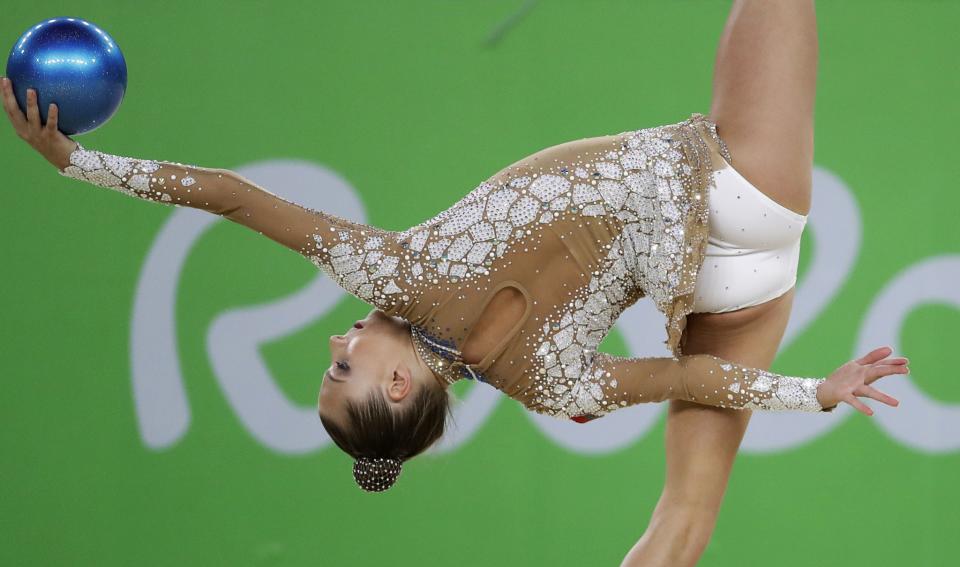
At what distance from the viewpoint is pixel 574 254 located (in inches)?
83.8

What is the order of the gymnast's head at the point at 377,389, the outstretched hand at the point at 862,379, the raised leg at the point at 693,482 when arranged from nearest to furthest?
1. the outstretched hand at the point at 862,379
2. the gymnast's head at the point at 377,389
3. the raised leg at the point at 693,482

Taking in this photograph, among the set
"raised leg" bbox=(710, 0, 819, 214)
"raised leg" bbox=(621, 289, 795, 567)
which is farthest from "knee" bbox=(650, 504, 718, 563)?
"raised leg" bbox=(710, 0, 819, 214)

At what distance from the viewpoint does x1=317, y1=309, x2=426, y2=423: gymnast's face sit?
2.20m

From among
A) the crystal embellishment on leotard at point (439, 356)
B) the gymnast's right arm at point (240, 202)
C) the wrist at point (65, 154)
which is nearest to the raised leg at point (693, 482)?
the crystal embellishment on leotard at point (439, 356)

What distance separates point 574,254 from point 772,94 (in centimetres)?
49

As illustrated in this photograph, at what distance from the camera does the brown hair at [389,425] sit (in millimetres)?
2201

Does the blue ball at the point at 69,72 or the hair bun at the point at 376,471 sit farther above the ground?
the blue ball at the point at 69,72

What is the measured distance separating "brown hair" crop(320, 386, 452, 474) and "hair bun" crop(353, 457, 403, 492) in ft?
0.04

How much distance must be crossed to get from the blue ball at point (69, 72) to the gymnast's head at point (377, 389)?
2.06 ft

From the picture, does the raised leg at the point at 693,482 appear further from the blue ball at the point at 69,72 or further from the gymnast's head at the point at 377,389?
the blue ball at the point at 69,72

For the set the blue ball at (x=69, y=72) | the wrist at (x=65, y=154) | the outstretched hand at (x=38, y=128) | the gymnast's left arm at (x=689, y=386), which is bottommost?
the gymnast's left arm at (x=689, y=386)

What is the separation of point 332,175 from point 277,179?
175 mm

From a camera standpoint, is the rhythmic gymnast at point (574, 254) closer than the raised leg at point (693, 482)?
Yes

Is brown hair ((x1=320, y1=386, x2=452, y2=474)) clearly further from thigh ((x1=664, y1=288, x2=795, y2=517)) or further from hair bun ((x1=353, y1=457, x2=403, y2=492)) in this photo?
thigh ((x1=664, y1=288, x2=795, y2=517))
